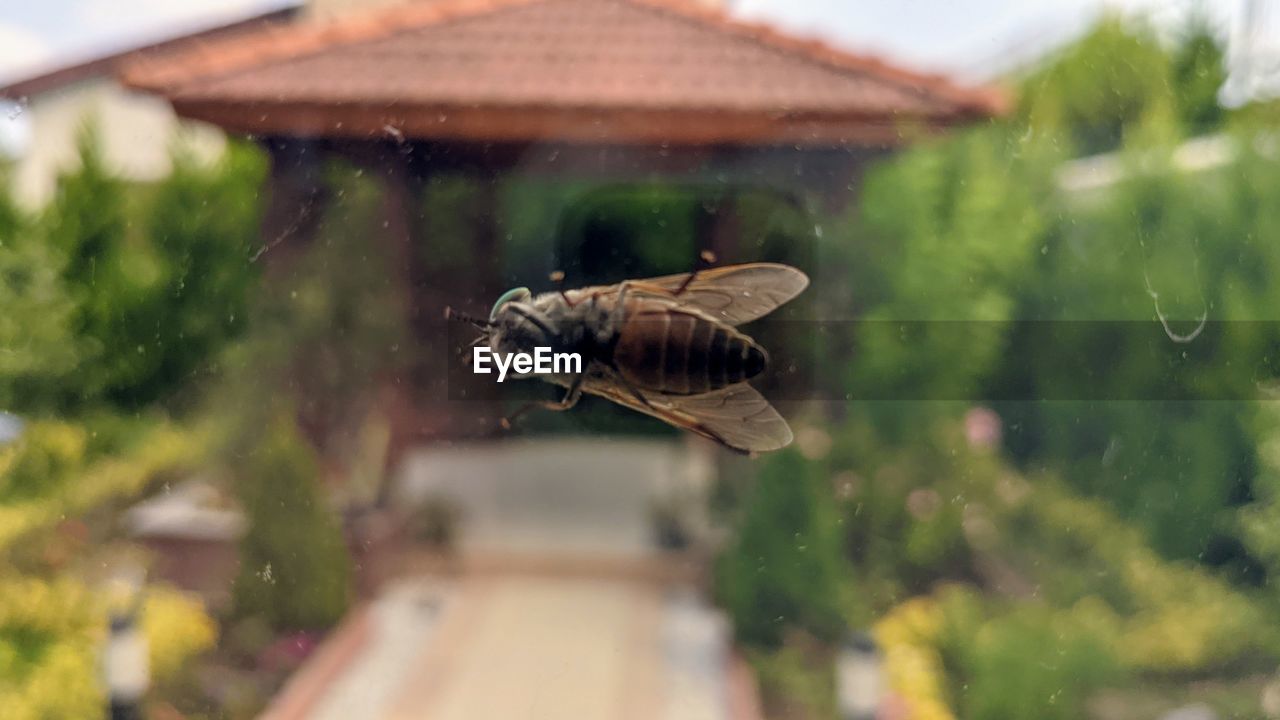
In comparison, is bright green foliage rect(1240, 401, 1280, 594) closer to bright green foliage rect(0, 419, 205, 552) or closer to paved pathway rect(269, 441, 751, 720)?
paved pathway rect(269, 441, 751, 720)

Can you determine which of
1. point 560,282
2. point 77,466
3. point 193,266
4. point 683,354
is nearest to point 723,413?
point 683,354

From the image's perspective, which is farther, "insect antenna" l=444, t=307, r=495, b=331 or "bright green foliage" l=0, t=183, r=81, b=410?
"bright green foliage" l=0, t=183, r=81, b=410

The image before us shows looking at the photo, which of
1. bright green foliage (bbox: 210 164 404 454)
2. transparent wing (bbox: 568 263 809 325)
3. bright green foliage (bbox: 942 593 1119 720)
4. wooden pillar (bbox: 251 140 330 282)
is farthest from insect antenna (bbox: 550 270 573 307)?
bright green foliage (bbox: 942 593 1119 720)

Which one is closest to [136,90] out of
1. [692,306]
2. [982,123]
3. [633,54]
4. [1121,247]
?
[633,54]

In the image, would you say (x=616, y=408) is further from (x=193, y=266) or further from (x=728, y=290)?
(x=193, y=266)

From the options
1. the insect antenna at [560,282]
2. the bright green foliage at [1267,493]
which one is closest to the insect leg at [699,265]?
the insect antenna at [560,282]

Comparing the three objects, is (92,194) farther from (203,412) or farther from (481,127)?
(481,127)
